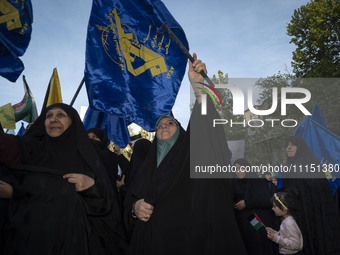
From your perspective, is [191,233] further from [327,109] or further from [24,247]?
[327,109]

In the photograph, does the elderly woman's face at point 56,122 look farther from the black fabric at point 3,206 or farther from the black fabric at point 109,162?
the black fabric at point 109,162

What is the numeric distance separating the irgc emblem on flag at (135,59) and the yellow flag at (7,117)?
1912 mm

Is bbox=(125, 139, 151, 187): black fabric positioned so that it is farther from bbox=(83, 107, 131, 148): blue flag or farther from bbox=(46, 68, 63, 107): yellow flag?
bbox=(46, 68, 63, 107): yellow flag

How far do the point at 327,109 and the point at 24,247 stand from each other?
1494cm

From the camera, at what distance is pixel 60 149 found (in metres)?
2.37

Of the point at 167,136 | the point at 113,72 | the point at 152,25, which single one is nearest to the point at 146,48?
the point at 152,25

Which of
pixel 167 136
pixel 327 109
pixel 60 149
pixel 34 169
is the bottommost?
pixel 34 169

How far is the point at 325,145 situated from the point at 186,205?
13.8ft

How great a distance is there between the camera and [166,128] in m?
2.81

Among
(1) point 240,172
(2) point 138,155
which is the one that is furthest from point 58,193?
(1) point 240,172

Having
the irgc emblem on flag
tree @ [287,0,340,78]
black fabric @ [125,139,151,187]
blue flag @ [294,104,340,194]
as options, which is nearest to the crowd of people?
black fabric @ [125,139,151,187]

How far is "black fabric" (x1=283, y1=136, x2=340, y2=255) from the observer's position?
3.79 m

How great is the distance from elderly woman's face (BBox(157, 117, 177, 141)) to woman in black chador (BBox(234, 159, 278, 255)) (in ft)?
6.73

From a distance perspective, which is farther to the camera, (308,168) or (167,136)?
(308,168)
